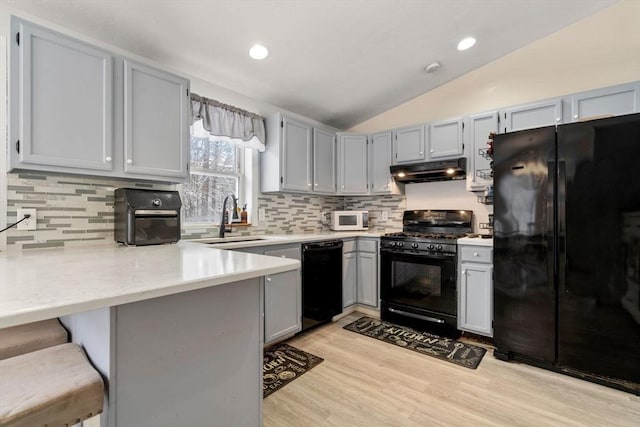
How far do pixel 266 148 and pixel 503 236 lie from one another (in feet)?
7.96

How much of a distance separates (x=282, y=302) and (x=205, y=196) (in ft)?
4.14

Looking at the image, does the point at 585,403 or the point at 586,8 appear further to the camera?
the point at 586,8

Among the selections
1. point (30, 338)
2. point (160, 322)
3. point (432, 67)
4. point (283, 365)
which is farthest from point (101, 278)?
point (432, 67)

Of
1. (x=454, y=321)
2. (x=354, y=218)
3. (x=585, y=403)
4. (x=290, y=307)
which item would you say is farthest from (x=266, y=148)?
(x=585, y=403)

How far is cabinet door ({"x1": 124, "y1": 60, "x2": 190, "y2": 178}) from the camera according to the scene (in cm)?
189

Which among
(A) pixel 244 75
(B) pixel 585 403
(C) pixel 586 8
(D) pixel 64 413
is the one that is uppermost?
(C) pixel 586 8

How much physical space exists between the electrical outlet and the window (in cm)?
103

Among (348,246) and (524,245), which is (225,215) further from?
(524,245)

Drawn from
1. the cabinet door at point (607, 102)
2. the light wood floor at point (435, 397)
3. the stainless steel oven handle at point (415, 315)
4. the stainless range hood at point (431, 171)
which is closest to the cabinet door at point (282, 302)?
the light wood floor at point (435, 397)

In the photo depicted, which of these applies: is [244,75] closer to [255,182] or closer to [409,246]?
[255,182]

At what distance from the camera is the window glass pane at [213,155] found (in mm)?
2795

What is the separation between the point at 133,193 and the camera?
197cm

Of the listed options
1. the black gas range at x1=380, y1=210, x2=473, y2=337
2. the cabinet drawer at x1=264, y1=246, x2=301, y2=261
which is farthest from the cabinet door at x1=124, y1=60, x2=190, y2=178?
the black gas range at x1=380, y1=210, x2=473, y2=337

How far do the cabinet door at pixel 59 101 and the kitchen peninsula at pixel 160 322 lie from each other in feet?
2.01
